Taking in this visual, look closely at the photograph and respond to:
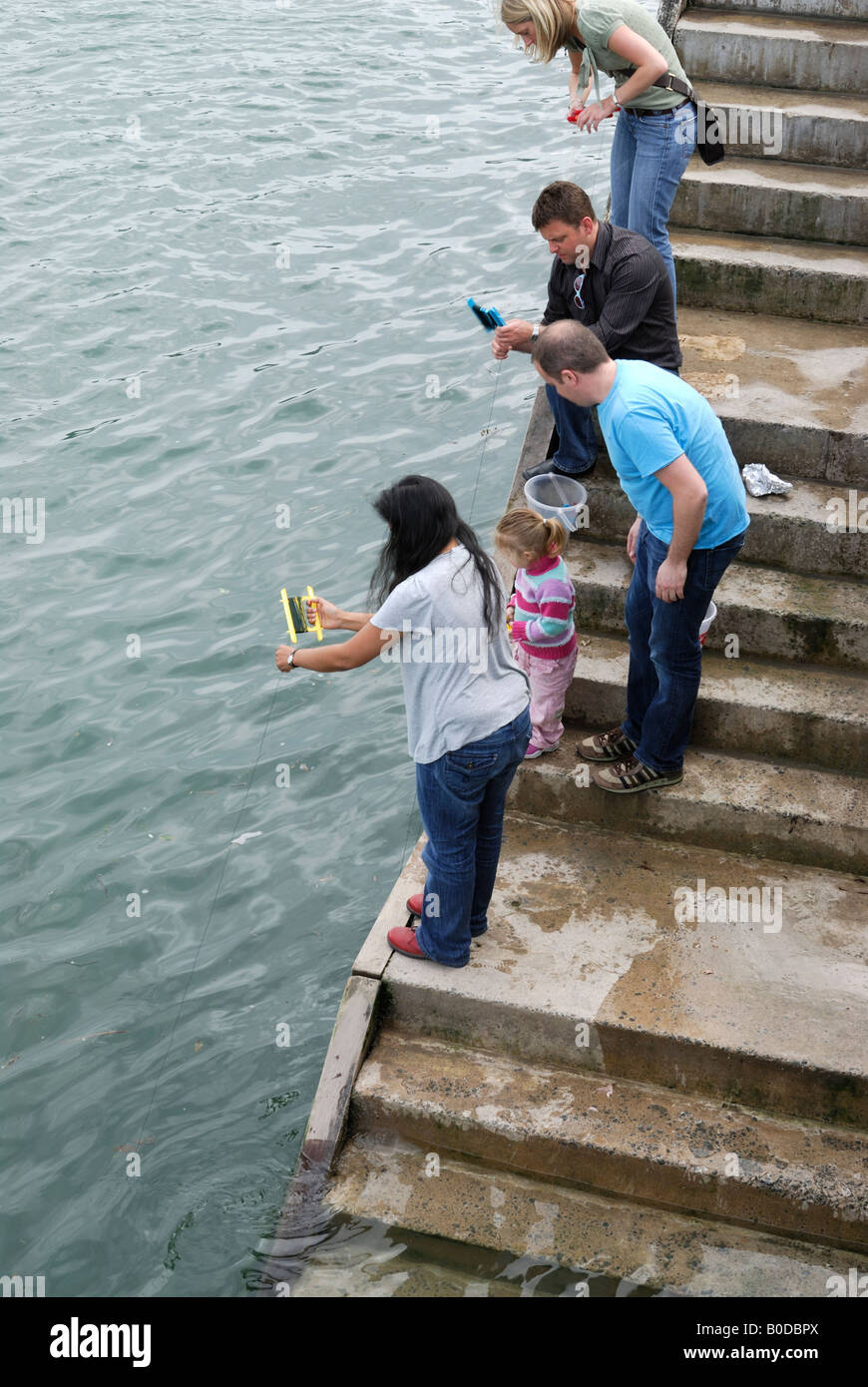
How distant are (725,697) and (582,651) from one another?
74 cm

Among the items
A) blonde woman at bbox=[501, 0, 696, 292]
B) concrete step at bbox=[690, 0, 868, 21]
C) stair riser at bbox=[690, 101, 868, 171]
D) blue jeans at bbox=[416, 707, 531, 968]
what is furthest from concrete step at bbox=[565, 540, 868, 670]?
concrete step at bbox=[690, 0, 868, 21]

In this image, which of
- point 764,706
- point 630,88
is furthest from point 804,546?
point 630,88

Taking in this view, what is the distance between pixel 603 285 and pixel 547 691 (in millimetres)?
1730

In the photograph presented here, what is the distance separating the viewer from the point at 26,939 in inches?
238

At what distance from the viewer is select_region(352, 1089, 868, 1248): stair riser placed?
4.36 metres

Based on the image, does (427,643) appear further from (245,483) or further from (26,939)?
(245,483)

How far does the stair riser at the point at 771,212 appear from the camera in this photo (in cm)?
773

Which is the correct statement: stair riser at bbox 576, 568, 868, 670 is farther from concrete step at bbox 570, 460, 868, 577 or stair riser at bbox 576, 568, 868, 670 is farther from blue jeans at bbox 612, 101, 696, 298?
blue jeans at bbox 612, 101, 696, 298

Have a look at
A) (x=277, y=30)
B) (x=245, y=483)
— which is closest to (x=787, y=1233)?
(x=245, y=483)

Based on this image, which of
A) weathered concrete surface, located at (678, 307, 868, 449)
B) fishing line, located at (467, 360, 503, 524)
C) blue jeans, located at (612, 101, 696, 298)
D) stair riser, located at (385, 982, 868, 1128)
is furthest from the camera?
fishing line, located at (467, 360, 503, 524)

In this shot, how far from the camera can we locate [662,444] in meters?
4.44

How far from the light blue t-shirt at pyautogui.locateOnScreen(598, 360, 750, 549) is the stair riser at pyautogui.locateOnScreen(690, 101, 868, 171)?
4526 mm

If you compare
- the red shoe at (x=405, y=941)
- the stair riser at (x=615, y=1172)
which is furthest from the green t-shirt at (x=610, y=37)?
the stair riser at (x=615, y=1172)

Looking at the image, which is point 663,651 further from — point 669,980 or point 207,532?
point 207,532
